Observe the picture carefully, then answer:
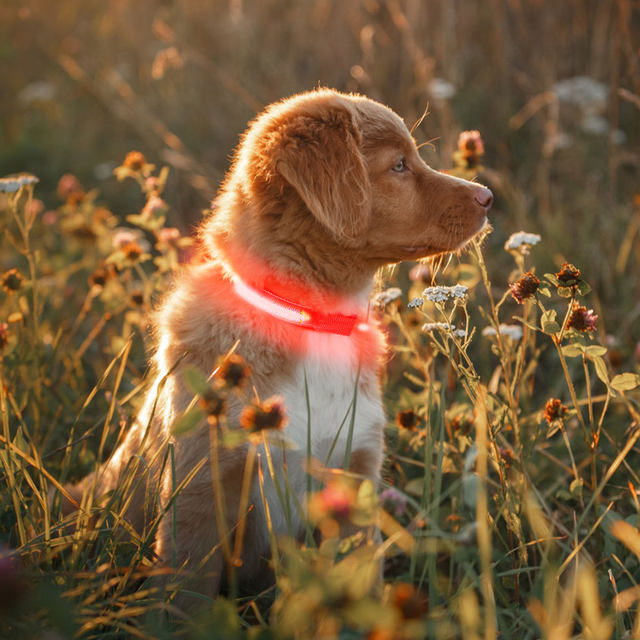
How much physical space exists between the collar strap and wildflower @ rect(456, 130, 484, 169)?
0.85 meters

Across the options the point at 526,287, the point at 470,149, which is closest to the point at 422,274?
the point at 470,149

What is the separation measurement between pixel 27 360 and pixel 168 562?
1.11 m

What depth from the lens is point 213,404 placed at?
1143 mm

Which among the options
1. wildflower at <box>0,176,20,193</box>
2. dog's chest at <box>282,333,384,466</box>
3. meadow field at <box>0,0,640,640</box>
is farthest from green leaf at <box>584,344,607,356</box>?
wildflower at <box>0,176,20,193</box>

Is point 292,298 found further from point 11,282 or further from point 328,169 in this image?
point 11,282

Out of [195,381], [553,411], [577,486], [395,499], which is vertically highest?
[195,381]

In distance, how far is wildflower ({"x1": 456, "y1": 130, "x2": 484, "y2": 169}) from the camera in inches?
97.3

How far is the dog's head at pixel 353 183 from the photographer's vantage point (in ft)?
6.53

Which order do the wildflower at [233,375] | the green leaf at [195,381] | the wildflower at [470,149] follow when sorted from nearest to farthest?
the green leaf at [195,381] → the wildflower at [233,375] → the wildflower at [470,149]

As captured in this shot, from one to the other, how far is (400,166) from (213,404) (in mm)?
1404

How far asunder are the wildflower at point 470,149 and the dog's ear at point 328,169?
546 mm

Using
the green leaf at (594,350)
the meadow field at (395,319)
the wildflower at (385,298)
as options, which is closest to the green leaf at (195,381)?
the meadow field at (395,319)

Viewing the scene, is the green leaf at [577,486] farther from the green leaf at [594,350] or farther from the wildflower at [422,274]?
the wildflower at [422,274]

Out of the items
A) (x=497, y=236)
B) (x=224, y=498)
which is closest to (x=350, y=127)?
(x=224, y=498)
